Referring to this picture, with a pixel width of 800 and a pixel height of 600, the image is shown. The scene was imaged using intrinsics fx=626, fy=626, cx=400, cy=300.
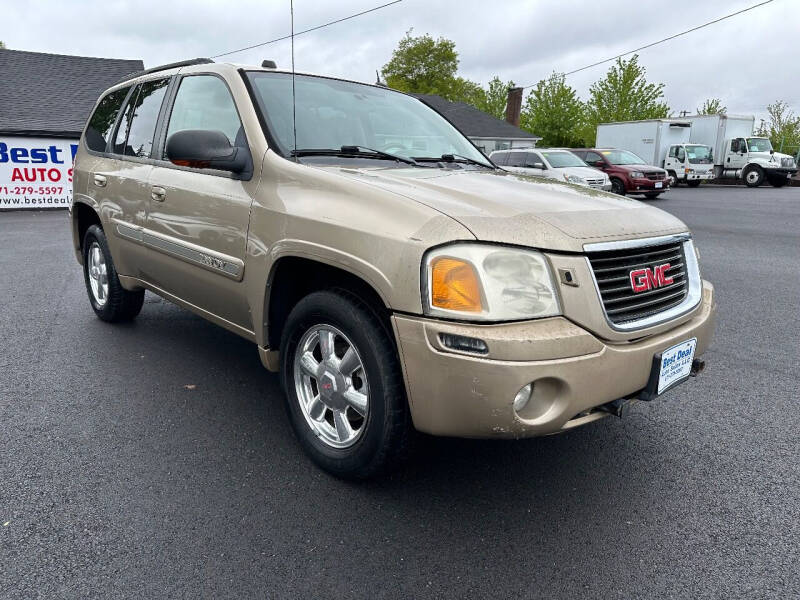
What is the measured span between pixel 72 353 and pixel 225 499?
2454 millimetres

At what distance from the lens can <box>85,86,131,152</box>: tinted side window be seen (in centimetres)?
475

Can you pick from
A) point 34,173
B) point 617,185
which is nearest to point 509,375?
point 34,173

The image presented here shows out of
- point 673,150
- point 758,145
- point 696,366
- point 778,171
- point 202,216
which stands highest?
point 758,145

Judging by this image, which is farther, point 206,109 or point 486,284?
point 206,109

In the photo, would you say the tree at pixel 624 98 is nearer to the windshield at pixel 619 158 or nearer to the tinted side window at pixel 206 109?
the windshield at pixel 619 158

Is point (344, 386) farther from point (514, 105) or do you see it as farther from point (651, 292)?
point (514, 105)

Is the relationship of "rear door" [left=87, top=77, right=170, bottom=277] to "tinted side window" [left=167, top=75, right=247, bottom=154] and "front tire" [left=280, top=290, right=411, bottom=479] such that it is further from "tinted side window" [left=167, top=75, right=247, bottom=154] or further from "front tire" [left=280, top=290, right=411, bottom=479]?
"front tire" [left=280, top=290, right=411, bottom=479]

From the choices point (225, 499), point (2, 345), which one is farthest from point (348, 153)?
point (2, 345)

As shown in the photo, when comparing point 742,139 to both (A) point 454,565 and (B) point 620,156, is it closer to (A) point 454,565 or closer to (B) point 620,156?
(B) point 620,156

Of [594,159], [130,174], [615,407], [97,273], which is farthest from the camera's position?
[594,159]

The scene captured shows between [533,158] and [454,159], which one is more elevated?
[533,158]

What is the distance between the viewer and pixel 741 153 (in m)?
29.9

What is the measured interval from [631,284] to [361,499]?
4.66 feet

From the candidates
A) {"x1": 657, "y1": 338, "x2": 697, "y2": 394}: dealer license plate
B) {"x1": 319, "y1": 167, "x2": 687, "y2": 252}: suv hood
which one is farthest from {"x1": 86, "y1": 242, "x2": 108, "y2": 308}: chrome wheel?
{"x1": 657, "y1": 338, "x2": 697, "y2": 394}: dealer license plate
